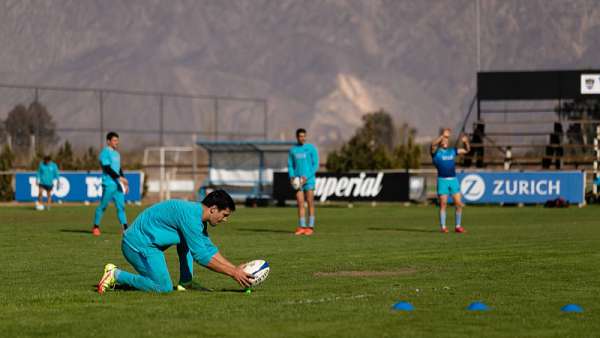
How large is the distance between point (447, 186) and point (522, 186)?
20266 millimetres

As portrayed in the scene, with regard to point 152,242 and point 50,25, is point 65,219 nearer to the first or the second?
point 152,242

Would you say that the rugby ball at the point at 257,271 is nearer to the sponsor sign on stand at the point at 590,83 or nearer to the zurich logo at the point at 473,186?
the zurich logo at the point at 473,186

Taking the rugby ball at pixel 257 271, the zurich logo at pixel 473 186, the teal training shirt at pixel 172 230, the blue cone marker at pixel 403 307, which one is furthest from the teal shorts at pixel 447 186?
the zurich logo at pixel 473 186

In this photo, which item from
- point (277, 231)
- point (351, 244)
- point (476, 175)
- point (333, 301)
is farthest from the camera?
point (476, 175)

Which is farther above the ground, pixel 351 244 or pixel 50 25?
pixel 50 25

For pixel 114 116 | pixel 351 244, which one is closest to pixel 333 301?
pixel 351 244

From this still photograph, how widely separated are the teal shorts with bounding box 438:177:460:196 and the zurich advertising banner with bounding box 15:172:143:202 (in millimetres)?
25145

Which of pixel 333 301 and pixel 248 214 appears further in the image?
pixel 248 214

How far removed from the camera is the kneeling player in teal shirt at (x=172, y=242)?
12.9 meters

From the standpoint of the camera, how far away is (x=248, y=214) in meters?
39.1

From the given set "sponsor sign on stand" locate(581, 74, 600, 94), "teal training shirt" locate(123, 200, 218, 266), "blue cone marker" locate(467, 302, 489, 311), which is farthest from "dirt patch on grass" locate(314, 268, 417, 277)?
"sponsor sign on stand" locate(581, 74, 600, 94)

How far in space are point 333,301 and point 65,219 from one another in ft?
73.9

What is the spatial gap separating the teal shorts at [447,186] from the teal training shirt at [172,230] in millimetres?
13667

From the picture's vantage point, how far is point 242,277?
13.0m
